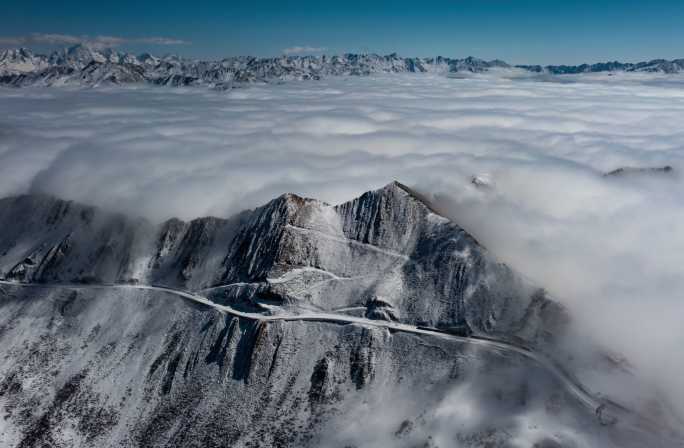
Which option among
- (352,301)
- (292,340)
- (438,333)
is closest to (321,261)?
(352,301)

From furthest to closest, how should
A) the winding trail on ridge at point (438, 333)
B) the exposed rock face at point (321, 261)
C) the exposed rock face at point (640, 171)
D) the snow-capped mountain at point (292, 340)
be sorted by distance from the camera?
the exposed rock face at point (640, 171), the exposed rock face at point (321, 261), the snow-capped mountain at point (292, 340), the winding trail on ridge at point (438, 333)

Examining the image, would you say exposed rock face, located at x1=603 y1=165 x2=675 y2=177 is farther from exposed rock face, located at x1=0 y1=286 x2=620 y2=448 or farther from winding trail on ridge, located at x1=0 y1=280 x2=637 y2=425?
exposed rock face, located at x1=0 y1=286 x2=620 y2=448

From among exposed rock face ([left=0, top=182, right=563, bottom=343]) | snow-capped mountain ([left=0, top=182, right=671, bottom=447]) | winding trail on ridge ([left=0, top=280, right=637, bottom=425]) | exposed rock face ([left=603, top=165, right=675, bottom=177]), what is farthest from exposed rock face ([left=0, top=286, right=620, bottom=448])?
exposed rock face ([left=603, top=165, right=675, bottom=177])

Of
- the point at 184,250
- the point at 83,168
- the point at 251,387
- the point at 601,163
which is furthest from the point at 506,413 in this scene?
the point at 83,168

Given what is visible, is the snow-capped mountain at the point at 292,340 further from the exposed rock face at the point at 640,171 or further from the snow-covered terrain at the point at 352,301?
the exposed rock face at the point at 640,171

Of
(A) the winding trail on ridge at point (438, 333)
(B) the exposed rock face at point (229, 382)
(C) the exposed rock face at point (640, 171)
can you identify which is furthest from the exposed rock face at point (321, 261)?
(C) the exposed rock face at point (640, 171)

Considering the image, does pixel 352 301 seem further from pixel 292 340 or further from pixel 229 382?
pixel 229 382
